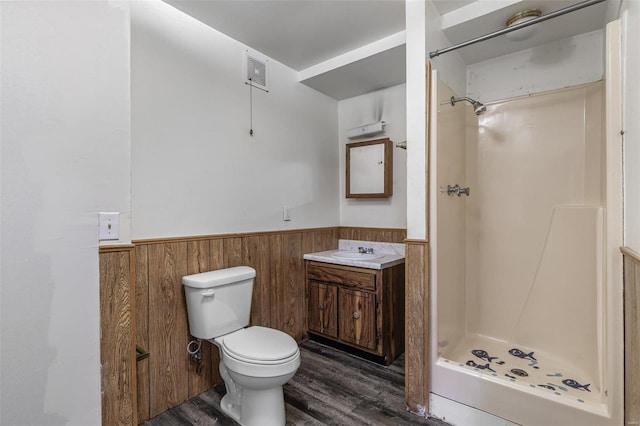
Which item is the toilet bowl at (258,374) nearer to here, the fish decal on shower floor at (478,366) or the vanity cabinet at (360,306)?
the vanity cabinet at (360,306)

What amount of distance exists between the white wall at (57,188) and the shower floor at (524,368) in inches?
71.2

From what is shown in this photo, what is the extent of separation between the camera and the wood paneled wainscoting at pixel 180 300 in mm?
1748

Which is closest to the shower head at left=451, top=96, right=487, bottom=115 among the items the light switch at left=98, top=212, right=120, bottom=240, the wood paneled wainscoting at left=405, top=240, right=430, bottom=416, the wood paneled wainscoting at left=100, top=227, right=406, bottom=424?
the wood paneled wainscoting at left=405, top=240, right=430, bottom=416

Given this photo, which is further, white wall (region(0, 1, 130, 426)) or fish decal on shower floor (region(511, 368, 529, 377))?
fish decal on shower floor (region(511, 368, 529, 377))

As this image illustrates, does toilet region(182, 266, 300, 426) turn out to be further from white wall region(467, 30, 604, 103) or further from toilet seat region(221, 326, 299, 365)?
white wall region(467, 30, 604, 103)

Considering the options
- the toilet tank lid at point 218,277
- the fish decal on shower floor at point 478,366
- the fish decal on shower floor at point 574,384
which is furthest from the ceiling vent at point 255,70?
the fish decal on shower floor at point 574,384

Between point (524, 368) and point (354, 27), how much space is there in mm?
2429

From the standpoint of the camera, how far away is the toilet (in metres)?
1.58

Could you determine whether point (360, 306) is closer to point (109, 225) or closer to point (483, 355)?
point (483, 355)

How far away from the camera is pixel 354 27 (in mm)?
2129

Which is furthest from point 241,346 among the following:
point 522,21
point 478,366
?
point 522,21

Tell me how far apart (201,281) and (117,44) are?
3.95 feet

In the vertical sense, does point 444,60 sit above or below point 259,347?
above

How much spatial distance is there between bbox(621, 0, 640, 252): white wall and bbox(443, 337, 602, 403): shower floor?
2.79 ft
